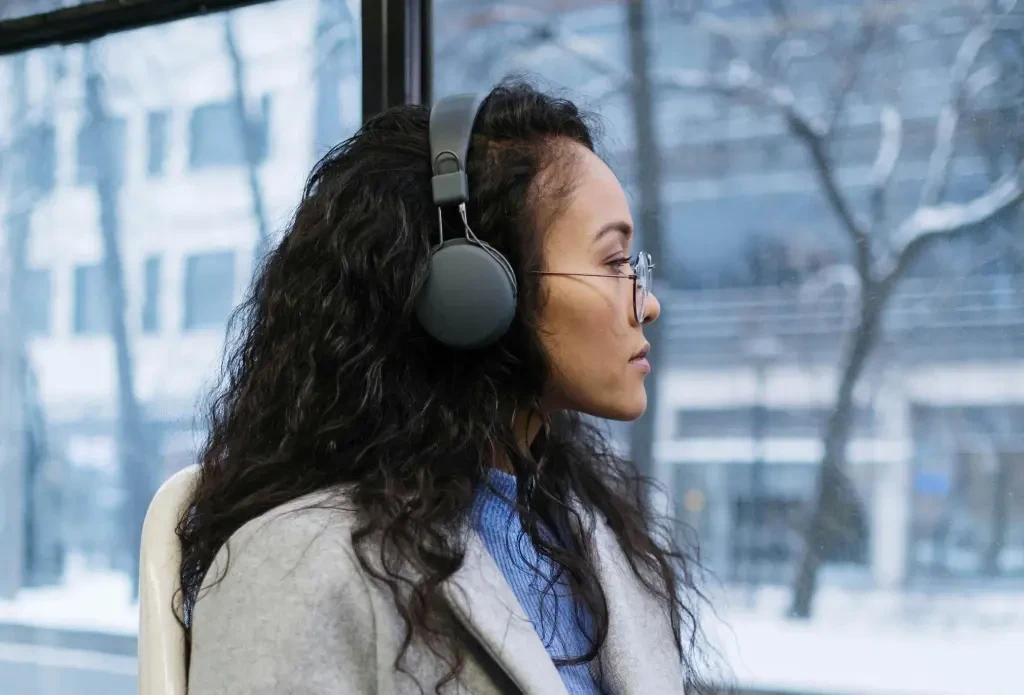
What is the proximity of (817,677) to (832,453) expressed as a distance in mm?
312

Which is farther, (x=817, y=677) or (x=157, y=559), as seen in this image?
(x=817, y=677)

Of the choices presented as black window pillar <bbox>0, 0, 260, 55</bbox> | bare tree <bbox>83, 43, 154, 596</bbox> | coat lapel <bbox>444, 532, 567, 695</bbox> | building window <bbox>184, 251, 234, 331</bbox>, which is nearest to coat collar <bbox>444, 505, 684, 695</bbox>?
coat lapel <bbox>444, 532, 567, 695</bbox>

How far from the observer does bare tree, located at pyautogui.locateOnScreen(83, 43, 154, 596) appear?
72.4 inches

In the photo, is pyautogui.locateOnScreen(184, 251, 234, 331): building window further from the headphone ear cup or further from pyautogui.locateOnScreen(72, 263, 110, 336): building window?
the headphone ear cup

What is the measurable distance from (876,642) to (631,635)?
51cm

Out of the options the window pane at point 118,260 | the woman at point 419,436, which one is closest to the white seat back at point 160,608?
the woman at point 419,436

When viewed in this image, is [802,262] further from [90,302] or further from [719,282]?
[90,302]

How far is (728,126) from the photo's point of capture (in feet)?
4.59

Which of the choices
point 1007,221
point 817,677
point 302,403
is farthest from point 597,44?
point 817,677

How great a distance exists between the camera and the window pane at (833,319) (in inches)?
48.8

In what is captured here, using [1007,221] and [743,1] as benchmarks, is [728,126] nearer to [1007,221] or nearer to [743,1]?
[743,1]

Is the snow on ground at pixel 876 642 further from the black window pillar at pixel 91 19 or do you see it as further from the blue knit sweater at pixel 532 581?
the black window pillar at pixel 91 19

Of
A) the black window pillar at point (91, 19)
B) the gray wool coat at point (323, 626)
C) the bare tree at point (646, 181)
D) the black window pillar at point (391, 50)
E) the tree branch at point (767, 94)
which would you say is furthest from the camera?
the black window pillar at point (91, 19)

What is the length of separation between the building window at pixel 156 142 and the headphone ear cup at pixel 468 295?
1.20 meters
